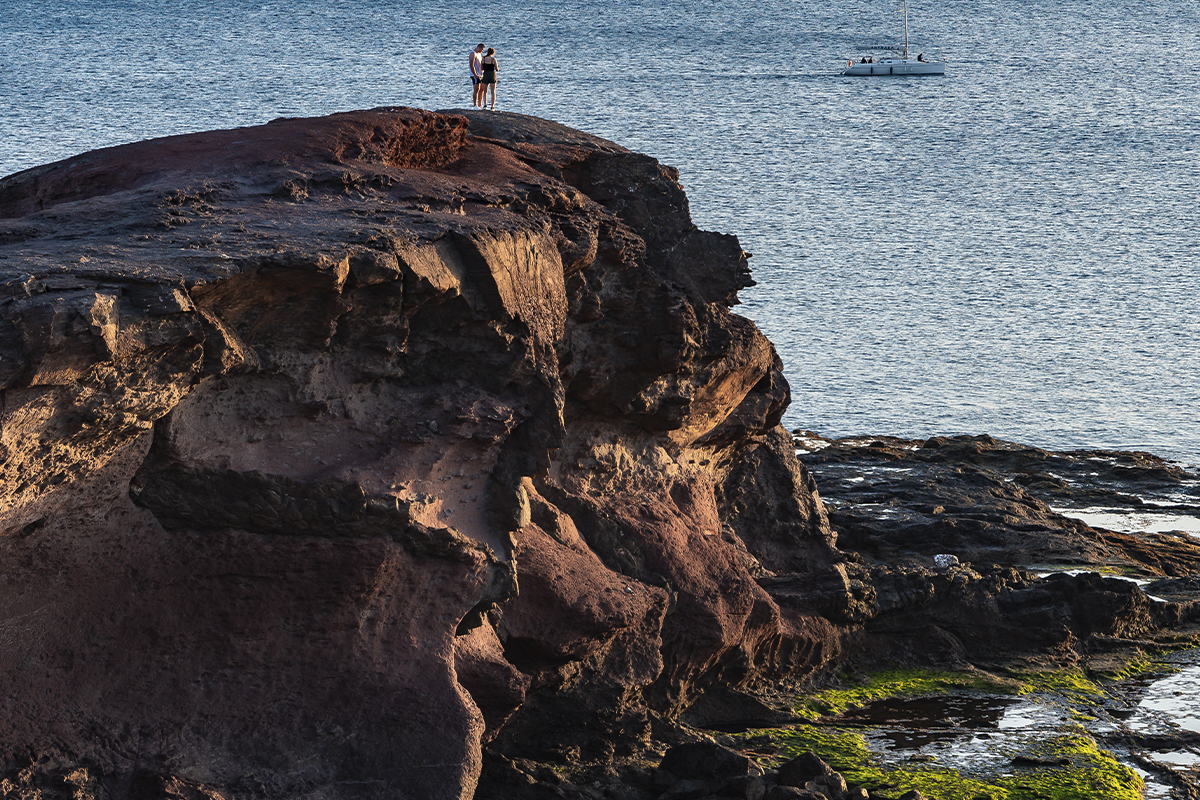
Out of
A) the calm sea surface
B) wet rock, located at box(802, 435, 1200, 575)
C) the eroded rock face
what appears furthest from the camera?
the calm sea surface

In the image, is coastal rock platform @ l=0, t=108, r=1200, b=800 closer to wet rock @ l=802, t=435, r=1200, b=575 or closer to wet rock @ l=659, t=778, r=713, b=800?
wet rock @ l=659, t=778, r=713, b=800

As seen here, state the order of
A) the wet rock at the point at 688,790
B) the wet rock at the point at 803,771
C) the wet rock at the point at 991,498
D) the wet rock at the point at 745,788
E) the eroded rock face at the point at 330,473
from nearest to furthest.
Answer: the eroded rock face at the point at 330,473 < the wet rock at the point at 745,788 < the wet rock at the point at 688,790 < the wet rock at the point at 803,771 < the wet rock at the point at 991,498

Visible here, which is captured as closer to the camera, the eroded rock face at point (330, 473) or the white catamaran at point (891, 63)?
the eroded rock face at point (330, 473)

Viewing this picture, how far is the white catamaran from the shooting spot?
1398 inches

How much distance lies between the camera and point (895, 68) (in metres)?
35.6

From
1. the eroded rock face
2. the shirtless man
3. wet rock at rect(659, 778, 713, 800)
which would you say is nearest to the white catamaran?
the shirtless man

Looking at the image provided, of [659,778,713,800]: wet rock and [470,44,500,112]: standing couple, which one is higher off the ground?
[470,44,500,112]: standing couple

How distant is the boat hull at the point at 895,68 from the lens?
3544 cm

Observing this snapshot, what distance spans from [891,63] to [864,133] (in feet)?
13.4

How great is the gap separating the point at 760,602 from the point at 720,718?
884 mm

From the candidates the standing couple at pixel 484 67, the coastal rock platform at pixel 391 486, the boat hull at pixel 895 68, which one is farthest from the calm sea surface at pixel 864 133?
the coastal rock platform at pixel 391 486

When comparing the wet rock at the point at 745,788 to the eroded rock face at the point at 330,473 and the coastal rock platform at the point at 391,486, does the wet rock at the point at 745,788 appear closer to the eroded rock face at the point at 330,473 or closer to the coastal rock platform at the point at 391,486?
the coastal rock platform at the point at 391,486

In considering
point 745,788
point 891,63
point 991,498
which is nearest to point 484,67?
point 991,498

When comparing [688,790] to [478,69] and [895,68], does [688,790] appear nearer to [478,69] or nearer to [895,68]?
[478,69]
